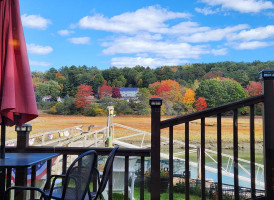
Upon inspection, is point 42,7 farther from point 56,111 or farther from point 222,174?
point 222,174

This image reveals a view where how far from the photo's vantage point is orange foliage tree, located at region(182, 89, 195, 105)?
13.4ft

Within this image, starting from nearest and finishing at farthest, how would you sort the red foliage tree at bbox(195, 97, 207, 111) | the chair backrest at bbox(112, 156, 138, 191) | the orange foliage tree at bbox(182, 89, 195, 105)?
the chair backrest at bbox(112, 156, 138, 191)
the red foliage tree at bbox(195, 97, 207, 111)
the orange foliage tree at bbox(182, 89, 195, 105)

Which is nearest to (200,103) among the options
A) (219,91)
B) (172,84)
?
(219,91)

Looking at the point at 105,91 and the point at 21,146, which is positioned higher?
the point at 105,91

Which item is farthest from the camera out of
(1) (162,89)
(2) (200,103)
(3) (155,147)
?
(1) (162,89)

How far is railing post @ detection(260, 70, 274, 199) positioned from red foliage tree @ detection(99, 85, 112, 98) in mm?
2603

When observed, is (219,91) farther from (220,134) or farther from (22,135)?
(22,135)

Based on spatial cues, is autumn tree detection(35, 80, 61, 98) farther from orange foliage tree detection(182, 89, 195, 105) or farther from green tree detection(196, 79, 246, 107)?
green tree detection(196, 79, 246, 107)

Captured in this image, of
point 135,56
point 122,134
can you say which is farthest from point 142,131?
point 135,56

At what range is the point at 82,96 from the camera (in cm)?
413

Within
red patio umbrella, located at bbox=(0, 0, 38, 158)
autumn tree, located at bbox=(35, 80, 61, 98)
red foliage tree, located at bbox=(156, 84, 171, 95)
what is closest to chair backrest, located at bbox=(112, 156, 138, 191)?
red patio umbrella, located at bbox=(0, 0, 38, 158)

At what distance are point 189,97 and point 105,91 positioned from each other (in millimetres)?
1345

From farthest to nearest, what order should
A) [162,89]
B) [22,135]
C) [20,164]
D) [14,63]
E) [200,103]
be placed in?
[162,89] → [200,103] → [22,135] → [14,63] → [20,164]

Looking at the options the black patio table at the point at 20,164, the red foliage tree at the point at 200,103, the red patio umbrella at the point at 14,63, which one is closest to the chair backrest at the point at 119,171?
the black patio table at the point at 20,164
